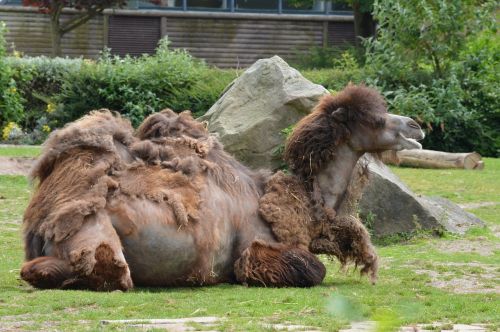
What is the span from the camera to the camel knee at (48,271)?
737 centimetres

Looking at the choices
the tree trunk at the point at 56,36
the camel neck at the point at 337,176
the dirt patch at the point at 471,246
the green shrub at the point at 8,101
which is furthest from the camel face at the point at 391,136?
the tree trunk at the point at 56,36

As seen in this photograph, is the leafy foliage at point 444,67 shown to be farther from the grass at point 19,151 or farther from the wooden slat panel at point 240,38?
the wooden slat panel at point 240,38

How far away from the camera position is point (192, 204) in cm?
797

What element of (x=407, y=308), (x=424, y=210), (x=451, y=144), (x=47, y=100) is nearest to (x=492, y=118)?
(x=451, y=144)

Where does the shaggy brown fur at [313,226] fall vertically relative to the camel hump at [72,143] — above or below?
below

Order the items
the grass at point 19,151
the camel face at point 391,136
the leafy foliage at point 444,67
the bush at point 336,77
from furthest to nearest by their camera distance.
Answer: the bush at point 336,77 → the leafy foliage at point 444,67 → the grass at point 19,151 → the camel face at point 391,136

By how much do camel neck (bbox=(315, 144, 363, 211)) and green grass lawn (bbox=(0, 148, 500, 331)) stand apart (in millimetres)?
709

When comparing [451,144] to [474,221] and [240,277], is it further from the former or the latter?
[240,277]

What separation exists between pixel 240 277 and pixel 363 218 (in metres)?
4.26

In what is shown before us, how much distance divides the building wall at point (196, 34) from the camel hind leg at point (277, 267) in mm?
29244

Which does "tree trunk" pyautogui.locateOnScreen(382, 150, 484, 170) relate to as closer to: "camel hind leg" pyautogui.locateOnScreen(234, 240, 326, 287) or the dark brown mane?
the dark brown mane

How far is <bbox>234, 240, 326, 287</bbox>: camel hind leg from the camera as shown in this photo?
26.7ft

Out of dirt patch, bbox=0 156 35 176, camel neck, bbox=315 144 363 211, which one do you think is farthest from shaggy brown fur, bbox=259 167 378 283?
dirt patch, bbox=0 156 35 176

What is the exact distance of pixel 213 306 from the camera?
6.91 metres
